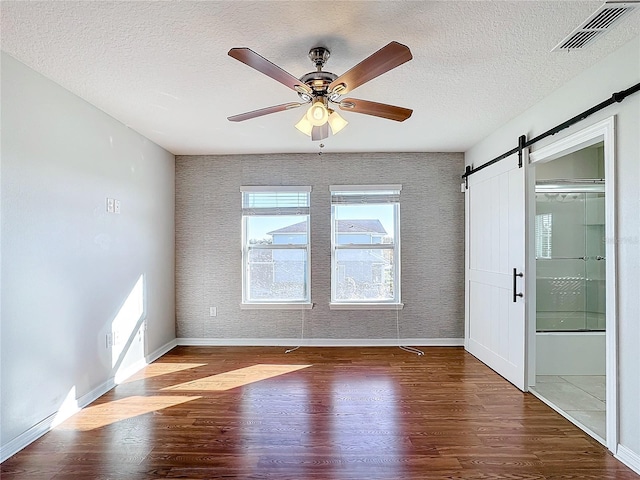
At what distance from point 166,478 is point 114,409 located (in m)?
1.20

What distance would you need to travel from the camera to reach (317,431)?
2658mm

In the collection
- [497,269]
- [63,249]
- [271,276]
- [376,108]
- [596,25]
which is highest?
[596,25]

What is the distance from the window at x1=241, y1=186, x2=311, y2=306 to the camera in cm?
496

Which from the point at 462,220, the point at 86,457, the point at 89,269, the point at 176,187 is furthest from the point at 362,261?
the point at 86,457

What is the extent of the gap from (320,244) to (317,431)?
8.66 ft

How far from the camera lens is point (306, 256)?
4.98 meters

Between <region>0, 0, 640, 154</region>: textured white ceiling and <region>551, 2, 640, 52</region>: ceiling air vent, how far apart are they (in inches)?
2.1

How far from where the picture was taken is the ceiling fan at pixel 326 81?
1825 mm

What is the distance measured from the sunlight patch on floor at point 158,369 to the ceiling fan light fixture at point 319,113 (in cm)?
310

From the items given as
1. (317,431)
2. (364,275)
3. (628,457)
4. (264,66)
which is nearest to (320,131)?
(264,66)

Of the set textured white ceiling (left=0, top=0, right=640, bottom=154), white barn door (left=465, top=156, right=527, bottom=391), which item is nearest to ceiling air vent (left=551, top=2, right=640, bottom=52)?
textured white ceiling (left=0, top=0, right=640, bottom=154)

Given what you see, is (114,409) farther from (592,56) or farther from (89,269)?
(592,56)

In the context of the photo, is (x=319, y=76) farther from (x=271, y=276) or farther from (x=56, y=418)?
(x=271, y=276)

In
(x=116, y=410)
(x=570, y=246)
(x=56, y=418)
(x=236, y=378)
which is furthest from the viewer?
(x=570, y=246)
